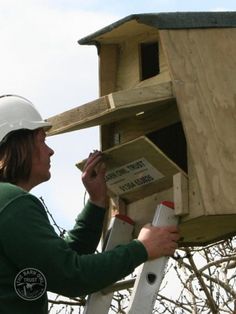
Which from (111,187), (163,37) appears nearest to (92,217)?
(111,187)

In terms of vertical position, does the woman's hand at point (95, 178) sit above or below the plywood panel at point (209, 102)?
below

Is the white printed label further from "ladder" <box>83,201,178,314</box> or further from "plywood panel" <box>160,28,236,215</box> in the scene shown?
"plywood panel" <box>160,28,236,215</box>

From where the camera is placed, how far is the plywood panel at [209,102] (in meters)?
4.19

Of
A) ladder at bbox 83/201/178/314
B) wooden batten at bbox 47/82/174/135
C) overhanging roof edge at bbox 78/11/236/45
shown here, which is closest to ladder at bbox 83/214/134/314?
ladder at bbox 83/201/178/314

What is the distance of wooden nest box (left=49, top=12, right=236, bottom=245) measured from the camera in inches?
166

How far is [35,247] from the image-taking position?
3.59 metres

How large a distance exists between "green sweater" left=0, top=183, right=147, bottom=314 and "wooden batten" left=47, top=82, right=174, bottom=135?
2.29 ft

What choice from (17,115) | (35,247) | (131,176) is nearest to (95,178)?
(131,176)

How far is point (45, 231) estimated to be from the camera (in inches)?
143

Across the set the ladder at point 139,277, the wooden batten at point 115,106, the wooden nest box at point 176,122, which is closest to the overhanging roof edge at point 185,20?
the wooden nest box at point 176,122

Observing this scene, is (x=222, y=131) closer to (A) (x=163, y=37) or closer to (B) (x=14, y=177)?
(A) (x=163, y=37)

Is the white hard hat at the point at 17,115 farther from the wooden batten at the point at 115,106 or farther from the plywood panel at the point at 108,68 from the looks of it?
the plywood panel at the point at 108,68

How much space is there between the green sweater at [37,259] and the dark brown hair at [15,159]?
186 millimetres

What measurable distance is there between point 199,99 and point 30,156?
2.69 ft
